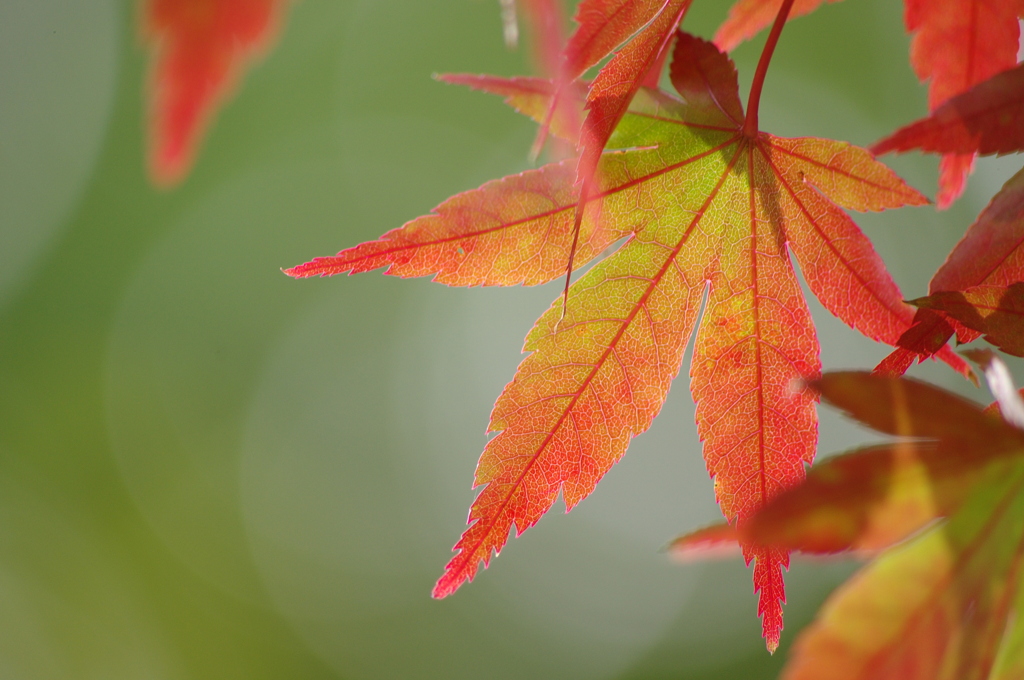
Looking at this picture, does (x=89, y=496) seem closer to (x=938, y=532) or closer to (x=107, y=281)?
(x=107, y=281)

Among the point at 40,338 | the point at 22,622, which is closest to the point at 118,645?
the point at 22,622

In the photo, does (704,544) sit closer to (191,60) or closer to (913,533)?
(913,533)

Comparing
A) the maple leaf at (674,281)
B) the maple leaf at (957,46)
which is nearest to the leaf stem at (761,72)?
the maple leaf at (674,281)

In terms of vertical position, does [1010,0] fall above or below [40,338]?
below

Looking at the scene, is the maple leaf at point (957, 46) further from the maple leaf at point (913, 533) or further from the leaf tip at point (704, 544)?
the leaf tip at point (704, 544)

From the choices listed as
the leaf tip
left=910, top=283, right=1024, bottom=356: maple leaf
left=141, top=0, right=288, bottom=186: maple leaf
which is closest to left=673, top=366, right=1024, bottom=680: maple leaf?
the leaf tip

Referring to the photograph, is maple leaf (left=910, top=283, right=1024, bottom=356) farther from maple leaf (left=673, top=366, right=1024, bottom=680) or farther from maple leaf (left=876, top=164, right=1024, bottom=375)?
maple leaf (left=673, top=366, right=1024, bottom=680)
